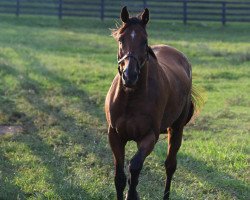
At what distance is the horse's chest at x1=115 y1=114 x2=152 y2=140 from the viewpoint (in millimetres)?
5359

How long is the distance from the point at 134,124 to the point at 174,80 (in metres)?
1.20

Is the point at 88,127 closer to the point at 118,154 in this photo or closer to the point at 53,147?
the point at 53,147

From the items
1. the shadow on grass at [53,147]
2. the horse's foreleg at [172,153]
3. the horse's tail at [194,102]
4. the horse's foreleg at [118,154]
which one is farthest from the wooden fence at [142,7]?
the horse's foreleg at [118,154]

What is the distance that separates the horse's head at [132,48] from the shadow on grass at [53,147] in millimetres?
1695

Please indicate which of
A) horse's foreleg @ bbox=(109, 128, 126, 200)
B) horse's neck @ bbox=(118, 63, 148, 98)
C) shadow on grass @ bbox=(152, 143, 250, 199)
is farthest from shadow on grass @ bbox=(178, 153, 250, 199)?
horse's neck @ bbox=(118, 63, 148, 98)

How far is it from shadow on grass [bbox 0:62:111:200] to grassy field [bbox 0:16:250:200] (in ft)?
0.04

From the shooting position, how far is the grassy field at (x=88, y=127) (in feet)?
21.7

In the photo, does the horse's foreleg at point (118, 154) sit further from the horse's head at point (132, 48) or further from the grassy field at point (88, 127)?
the horse's head at point (132, 48)

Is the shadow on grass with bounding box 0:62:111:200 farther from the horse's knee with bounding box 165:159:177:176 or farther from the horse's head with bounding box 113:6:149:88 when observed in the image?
the horse's head with bounding box 113:6:149:88

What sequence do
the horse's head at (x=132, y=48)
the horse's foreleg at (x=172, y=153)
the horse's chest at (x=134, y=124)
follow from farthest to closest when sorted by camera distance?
1. the horse's foreleg at (x=172, y=153)
2. the horse's chest at (x=134, y=124)
3. the horse's head at (x=132, y=48)

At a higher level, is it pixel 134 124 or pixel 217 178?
pixel 134 124

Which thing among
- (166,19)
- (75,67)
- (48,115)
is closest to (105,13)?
(166,19)

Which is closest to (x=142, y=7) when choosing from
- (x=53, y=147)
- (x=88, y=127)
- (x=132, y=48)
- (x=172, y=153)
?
(x=88, y=127)

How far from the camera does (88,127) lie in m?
9.80
